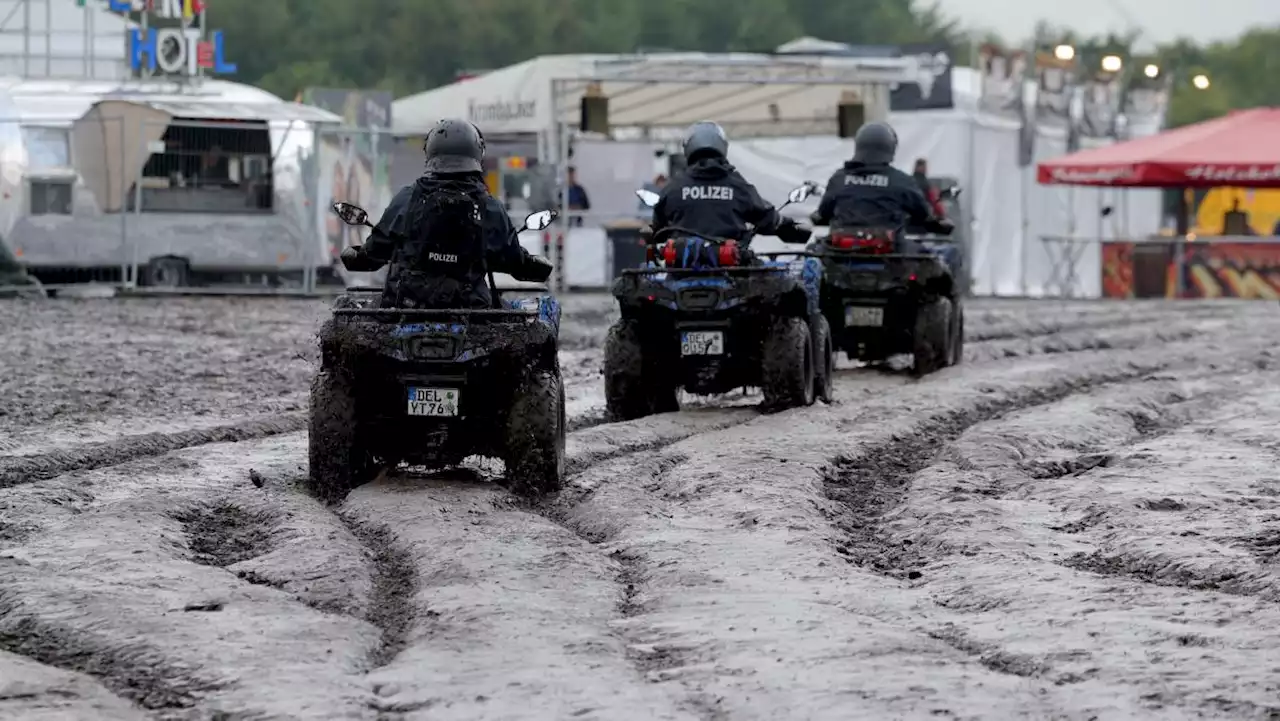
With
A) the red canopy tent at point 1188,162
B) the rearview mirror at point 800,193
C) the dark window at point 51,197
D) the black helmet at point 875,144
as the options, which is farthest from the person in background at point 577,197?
the rearview mirror at point 800,193

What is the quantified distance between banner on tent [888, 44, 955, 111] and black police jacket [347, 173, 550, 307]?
23596 millimetres

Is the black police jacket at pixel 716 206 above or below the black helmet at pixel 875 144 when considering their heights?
below

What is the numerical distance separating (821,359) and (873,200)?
11.7ft

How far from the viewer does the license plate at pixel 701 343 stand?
14.7 m

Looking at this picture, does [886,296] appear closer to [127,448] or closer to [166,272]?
[127,448]

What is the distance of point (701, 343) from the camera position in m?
14.7

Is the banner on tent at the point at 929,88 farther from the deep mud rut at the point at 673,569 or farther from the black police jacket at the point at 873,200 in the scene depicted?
the deep mud rut at the point at 673,569

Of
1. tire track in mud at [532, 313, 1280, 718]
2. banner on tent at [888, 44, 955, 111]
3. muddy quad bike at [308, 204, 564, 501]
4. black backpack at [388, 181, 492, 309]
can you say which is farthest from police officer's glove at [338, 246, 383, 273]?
banner on tent at [888, 44, 955, 111]

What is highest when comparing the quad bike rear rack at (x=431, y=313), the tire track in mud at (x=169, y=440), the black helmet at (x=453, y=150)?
the black helmet at (x=453, y=150)

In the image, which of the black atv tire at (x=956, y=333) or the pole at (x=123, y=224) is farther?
the pole at (x=123, y=224)

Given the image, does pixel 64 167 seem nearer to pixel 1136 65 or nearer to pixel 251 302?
pixel 251 302

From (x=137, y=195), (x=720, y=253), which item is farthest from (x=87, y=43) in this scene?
(x=720, y=253)

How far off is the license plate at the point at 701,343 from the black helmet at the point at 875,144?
4.55 meters

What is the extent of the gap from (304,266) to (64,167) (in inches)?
121
